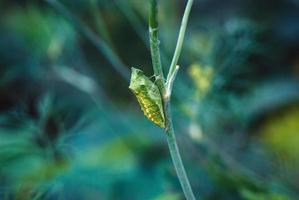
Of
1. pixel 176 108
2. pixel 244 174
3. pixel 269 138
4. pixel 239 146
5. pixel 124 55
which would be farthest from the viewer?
pixel 124 55

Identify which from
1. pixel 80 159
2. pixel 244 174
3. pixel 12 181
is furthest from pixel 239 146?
pixel 12 181

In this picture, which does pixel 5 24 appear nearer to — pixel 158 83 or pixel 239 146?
pixel 239 146

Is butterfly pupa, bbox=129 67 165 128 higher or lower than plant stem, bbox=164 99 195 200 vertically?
higher

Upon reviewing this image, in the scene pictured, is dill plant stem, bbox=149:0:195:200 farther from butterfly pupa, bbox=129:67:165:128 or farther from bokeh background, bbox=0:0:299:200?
bokeh background, bbox=0:0:299:200

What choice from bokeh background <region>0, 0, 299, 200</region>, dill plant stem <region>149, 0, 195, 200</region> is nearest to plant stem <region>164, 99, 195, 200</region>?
dill plant stem <region>149, 0, 195, 200</region>

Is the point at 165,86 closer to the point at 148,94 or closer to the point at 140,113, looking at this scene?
the point at 148,94

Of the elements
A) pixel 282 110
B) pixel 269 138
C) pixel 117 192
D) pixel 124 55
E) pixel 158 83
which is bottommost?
pixel 158 83

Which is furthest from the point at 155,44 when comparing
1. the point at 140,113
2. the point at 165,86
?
the point at 140,113
